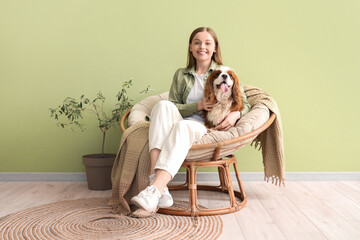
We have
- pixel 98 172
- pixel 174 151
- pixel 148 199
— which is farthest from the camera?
pixel 98 172

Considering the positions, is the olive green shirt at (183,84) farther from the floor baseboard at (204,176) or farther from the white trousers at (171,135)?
the floor baseboard at (204,176)

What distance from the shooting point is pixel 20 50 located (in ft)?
9.26

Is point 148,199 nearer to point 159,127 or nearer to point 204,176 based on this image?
point 159,127

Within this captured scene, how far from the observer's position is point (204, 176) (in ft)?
9.34

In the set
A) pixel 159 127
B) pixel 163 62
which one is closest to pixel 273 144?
pixel 159 127

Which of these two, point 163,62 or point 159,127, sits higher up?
point 163,62

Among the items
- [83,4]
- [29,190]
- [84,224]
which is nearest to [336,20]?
[83,4]

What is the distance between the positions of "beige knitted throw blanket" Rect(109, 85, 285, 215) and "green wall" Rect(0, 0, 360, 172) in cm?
54

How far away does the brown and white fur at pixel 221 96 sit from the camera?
2.11m

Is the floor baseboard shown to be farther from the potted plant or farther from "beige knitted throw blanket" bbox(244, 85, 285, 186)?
"beige knitted throw blanket" bbox(244, 85, 285, 186)

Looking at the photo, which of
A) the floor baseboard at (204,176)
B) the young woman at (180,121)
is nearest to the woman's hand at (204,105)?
the young woman at (180,121)

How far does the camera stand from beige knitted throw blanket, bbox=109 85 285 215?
2039 mm

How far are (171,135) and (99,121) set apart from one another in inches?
40.7

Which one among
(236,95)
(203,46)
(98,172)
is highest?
(203,46)
